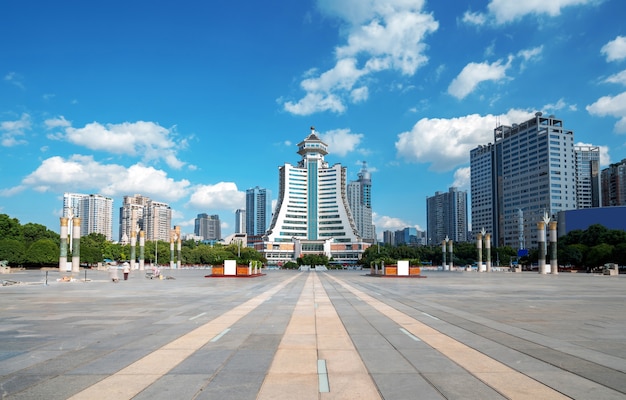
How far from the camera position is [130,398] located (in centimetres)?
764

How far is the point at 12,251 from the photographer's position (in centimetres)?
9300

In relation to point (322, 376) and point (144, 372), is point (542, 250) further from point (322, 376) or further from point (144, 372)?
point (144, 372)

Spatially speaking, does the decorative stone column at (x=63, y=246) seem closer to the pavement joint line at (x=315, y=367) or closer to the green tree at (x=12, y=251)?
the green tree at (x=12, y=251)

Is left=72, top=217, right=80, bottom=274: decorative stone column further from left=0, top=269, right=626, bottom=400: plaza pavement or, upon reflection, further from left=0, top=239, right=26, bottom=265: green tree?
left=0, top=269, right=626, bottom=400: plaza pavement

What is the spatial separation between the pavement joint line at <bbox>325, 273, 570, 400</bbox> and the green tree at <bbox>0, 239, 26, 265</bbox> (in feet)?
320

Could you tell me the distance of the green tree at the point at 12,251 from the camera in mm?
91438

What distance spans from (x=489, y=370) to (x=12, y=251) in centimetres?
10347

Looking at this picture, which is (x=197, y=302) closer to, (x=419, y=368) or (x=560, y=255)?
(x=419, y=368)

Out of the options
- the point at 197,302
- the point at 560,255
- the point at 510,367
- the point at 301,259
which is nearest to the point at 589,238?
the point at 560,255

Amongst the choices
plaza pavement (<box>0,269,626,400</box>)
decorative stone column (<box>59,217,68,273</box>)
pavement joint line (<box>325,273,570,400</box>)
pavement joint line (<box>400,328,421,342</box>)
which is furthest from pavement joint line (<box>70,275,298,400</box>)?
decorative stone column (<box>59,217,68,273</box>)

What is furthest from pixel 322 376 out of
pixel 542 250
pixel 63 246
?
pixel 542 250

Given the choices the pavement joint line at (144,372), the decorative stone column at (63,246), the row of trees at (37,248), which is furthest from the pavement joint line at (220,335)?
the decorative stone column at (63,246)

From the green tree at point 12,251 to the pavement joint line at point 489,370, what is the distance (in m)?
97.6

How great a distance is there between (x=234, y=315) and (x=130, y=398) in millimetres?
11354
